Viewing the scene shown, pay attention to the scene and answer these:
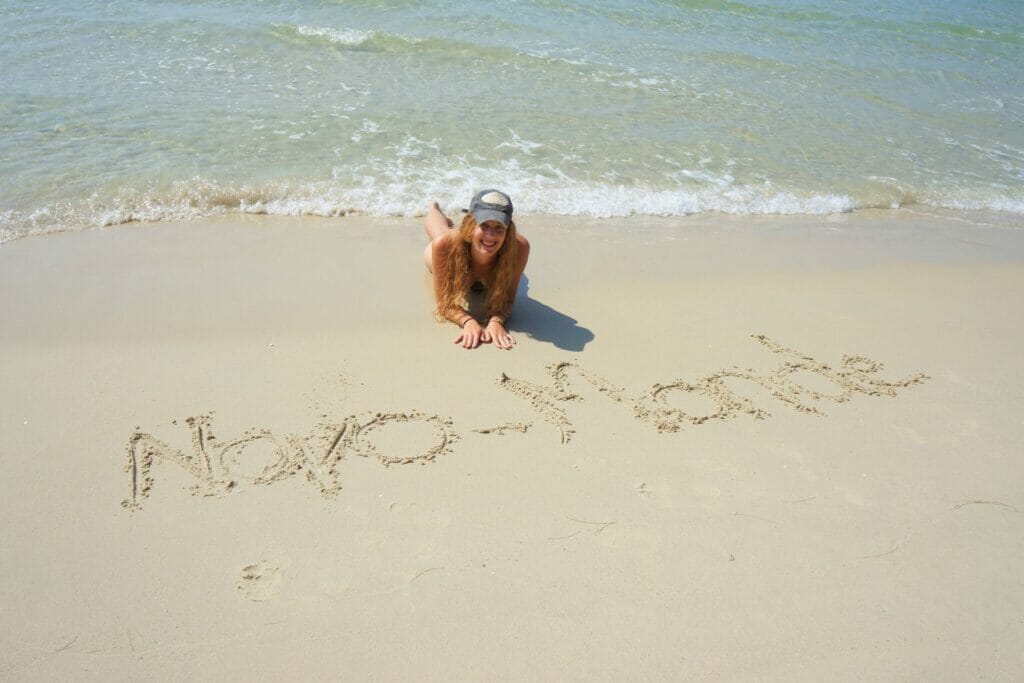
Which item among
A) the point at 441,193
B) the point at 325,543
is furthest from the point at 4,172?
the point at 325,543

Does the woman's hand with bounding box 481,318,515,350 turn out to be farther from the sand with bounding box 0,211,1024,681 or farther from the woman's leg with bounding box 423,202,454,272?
the woman's leg with bounding box 423,202,454,272

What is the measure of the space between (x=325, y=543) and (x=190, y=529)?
487 mm

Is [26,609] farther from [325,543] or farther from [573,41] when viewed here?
[573,41]

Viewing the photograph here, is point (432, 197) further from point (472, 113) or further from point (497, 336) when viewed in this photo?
point (497, 336)

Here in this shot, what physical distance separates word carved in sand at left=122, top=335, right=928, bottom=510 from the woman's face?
0.69 m

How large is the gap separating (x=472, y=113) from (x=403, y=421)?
469 cm

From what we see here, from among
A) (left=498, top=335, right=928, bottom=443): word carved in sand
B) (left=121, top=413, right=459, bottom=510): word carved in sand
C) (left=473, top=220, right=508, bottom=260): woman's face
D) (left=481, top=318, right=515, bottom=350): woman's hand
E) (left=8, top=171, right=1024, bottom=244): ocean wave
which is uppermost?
(left=473, top=220, right=508, bottom=260): woman's face

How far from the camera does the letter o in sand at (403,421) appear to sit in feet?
10.3

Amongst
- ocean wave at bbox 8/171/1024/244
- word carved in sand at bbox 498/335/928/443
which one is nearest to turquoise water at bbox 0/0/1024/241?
ocean wave at bbox 8/171/1024/244

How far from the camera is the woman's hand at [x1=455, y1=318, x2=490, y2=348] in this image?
12.8 ft

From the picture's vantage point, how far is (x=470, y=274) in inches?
162

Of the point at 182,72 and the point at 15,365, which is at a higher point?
the point at 182,72

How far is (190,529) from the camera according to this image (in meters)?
2.73

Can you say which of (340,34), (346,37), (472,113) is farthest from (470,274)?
(340,34)
